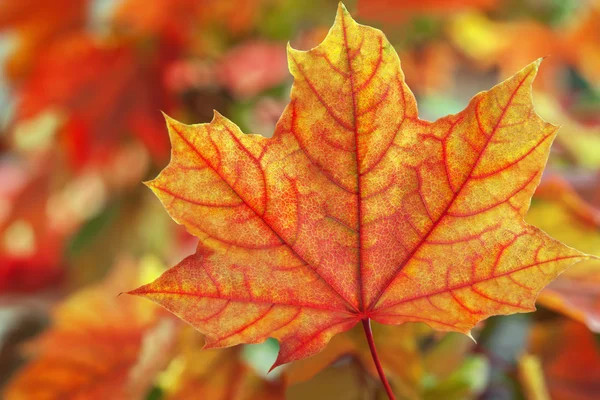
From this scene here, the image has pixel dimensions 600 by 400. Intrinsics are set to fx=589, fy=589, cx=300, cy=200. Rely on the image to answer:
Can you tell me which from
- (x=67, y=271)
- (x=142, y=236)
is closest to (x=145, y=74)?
(x=142, y=236)

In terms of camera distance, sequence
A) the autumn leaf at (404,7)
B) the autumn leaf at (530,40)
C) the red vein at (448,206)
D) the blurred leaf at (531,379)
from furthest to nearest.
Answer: the autumn leaf at (530,40)
the autumn leaf at (404,7)
the blurred leaf at (531,379)
the red vein at (448,206)

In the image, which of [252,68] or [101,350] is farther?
[252,68]

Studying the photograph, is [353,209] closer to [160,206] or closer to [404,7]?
[404,7]

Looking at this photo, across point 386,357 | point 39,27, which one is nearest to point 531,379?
point 386,357

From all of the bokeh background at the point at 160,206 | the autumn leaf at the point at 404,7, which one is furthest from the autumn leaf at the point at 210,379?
the autumn leaf at the point at 404,7

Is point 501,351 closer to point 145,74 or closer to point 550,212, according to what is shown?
point 550,212

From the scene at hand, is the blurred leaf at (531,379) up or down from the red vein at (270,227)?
down

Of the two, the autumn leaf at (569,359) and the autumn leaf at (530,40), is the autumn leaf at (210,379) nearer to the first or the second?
the autumn leaf at (569,359)
